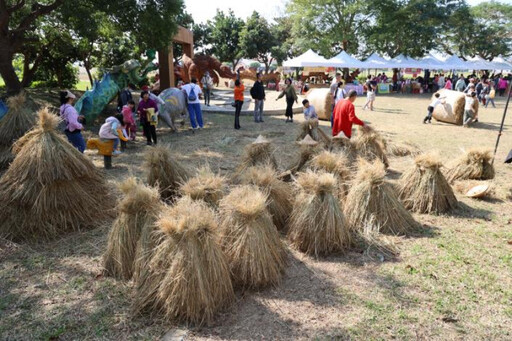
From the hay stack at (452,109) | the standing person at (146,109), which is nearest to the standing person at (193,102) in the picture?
the standing person at (146,109)

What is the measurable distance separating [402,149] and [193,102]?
233 inches

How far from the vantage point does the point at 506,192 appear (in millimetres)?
5863

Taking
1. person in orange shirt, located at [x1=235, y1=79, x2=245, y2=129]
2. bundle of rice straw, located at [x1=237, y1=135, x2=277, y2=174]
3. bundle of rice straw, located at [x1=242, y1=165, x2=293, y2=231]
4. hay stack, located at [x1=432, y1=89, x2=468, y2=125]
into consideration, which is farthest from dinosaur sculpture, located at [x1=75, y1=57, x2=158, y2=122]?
hay stack, located at [x1=432, y1=89, x2=468, y2=125]

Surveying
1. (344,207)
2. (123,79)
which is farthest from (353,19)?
(344,207)

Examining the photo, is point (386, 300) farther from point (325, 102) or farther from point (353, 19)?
point (353, 19)

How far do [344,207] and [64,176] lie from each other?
11.4 feet

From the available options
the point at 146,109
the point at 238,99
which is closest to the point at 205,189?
the point at 146,109

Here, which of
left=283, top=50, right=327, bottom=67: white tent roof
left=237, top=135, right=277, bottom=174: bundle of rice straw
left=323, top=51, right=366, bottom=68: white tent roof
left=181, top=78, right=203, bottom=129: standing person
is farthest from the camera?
left=323, top=51, right=366, bottom=68: white tent roof

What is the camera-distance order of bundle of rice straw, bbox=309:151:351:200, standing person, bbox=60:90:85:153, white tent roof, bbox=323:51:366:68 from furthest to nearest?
white tent roof, bbox=323:51:366:68 → standing person, bbox=60:90:85:153 → bundle of rice straw, bbox=309:151:351:200

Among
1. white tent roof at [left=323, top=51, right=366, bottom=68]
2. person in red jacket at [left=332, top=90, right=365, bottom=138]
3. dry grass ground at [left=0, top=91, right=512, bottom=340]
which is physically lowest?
dry grass ground at [left=0, top=91, right=512, bottom=340]

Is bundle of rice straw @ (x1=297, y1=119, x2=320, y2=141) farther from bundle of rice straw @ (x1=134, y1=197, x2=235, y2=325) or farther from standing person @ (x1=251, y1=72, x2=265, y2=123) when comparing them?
standing person @ (x1=251, y1=72, x2=265, y2=123)

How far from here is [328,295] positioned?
127 inches

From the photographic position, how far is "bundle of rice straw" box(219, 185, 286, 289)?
3145 millimetres

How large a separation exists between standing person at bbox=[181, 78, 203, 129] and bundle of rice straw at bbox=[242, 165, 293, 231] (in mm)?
6577
